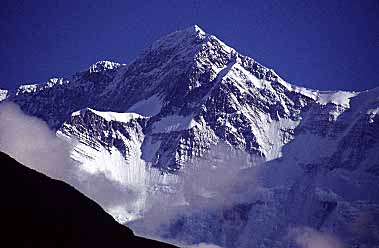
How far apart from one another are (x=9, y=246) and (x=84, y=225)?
1366 centimetres

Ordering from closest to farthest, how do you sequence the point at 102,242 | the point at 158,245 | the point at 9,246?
the point at 9,246 → the point at 102,242 → the point at 158,245

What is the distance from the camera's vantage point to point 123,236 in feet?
275

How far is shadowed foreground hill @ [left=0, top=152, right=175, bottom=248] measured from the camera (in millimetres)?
72938

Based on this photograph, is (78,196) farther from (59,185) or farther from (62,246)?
(62,246)

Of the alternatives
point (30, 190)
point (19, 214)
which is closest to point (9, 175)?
point (30, 190)

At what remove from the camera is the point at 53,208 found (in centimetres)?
8075

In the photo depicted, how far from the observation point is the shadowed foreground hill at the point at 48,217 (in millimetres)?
72938

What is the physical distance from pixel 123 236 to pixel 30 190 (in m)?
9.99

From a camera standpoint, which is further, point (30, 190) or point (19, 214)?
point (30, 190)

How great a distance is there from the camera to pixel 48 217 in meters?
78.0

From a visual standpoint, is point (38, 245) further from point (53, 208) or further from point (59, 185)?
point (59, 185)

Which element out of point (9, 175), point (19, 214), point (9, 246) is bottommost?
point (9, 246)

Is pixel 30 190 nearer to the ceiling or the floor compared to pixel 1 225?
nearer to the ceiling

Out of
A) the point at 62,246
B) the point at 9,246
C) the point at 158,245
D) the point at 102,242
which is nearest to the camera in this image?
the point at 9,246
